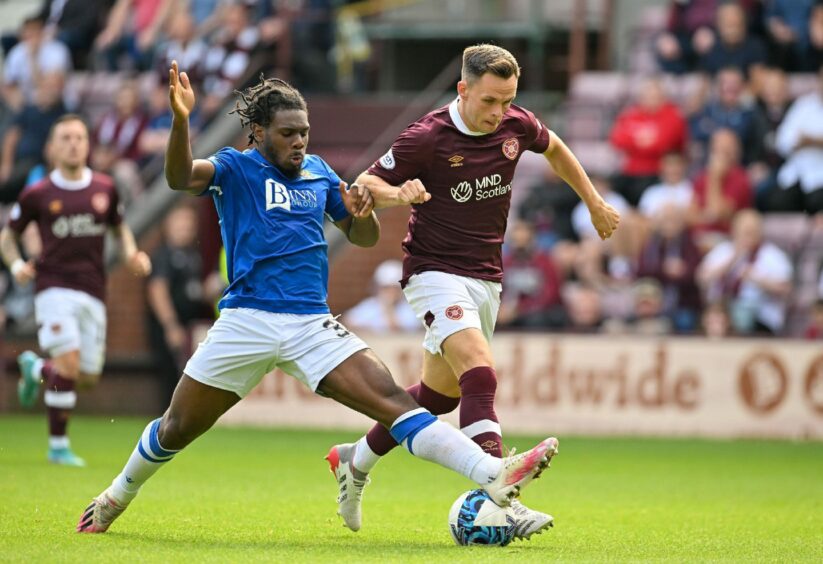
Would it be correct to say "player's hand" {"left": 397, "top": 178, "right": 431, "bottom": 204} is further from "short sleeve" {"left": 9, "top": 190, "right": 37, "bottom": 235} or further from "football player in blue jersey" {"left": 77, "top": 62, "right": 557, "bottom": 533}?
"short sleeve" {"left": 9, "top": 190, "right": 37, "bottom": 235}

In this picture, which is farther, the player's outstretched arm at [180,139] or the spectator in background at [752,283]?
the spectator in background at [752,283]

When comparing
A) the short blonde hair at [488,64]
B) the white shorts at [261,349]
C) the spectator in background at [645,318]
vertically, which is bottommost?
the spectator in background at [645,318]

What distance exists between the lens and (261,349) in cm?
751

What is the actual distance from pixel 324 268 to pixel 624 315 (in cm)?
960

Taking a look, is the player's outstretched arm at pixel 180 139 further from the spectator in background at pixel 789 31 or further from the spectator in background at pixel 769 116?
the spectator in background at pixel 789 31

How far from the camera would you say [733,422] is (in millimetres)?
16094

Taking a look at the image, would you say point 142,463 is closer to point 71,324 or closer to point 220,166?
point 220,166

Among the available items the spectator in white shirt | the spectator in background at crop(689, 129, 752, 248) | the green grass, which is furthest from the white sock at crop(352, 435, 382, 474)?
the spectator in white shirt

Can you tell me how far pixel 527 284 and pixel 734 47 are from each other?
13.5ft

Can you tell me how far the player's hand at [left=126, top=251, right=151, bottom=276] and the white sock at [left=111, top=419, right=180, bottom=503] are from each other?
3.76 meters

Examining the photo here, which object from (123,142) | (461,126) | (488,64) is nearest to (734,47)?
(123,142)

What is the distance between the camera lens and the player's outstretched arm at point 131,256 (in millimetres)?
11484

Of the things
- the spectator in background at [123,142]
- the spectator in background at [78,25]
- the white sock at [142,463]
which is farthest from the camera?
the spectator in background at [78,25]

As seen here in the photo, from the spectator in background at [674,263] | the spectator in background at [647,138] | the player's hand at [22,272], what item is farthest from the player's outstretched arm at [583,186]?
the spectator in background at [647,138]
